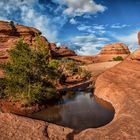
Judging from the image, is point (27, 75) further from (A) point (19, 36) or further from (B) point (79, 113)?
(A) point (19, 36)

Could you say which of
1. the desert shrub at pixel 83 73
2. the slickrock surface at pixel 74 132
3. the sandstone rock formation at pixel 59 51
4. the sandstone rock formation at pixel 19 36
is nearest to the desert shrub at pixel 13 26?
the sandstone rock formation at pixel 19 36

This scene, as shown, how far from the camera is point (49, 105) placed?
36.3m

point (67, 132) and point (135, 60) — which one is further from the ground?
point (135, 60)

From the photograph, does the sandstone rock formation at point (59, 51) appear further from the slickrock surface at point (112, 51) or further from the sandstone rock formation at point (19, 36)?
the slickrock surface at point (112, 51)

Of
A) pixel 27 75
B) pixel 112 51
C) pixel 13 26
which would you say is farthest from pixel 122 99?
pixel 112 51

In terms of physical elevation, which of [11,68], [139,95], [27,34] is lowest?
[139,95]

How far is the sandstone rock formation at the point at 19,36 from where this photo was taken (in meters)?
85.1

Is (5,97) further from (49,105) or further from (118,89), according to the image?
(118,89)

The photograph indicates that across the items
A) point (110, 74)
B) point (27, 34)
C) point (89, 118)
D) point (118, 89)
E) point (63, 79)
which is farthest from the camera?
point (27, 34)

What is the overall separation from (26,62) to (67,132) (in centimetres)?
1795

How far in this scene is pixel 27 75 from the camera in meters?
36.7

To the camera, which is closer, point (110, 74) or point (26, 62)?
point (26, 62)

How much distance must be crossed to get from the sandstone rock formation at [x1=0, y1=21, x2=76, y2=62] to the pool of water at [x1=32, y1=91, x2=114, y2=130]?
46811mm

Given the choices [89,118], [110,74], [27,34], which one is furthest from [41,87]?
[27,34]
